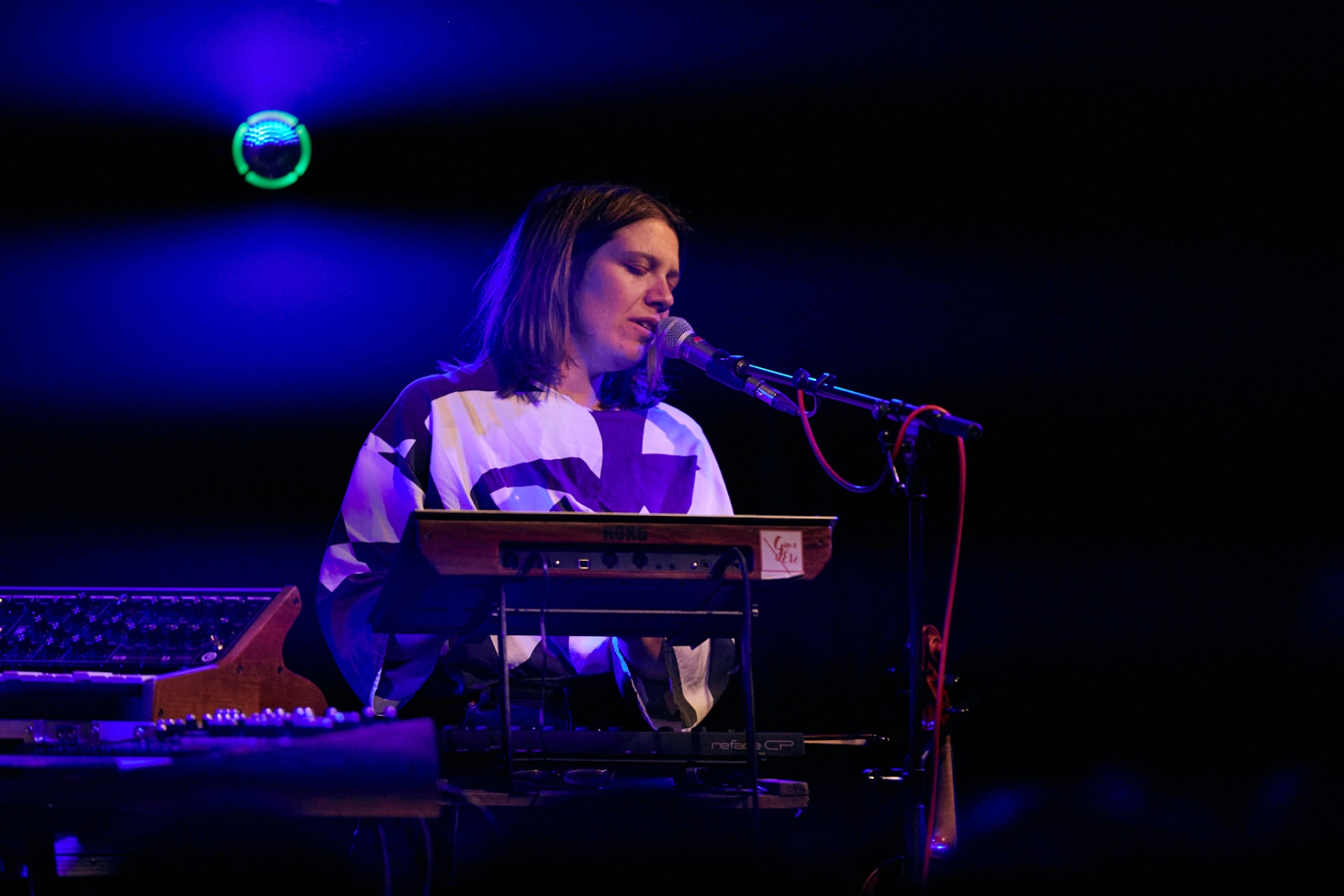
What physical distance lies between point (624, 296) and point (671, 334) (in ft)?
1.36

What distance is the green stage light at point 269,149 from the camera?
350cm

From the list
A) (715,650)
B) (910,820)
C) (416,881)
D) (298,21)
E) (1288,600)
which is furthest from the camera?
(298,21)

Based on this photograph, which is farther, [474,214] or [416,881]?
[474,214]

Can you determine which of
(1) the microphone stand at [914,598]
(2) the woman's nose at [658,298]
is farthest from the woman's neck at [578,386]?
(1) the microphone stand at [914,598]

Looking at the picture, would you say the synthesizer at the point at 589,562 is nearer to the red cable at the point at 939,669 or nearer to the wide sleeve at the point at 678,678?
the red cable at the point at 939,669

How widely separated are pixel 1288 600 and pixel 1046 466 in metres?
0.77

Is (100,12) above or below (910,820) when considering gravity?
above

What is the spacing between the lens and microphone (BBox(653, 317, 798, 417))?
Result: 2.19 metres

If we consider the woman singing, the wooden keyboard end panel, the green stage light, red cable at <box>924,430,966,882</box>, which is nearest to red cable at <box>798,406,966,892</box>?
red cable at <box>924,430,966,882</box>

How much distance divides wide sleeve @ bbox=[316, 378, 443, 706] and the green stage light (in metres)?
1.10

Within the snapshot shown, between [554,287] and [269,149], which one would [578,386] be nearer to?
[554,287]

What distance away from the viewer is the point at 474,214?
362 cm

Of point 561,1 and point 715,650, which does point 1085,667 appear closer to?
point 715,650

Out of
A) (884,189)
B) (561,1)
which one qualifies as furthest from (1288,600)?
(561,1)
